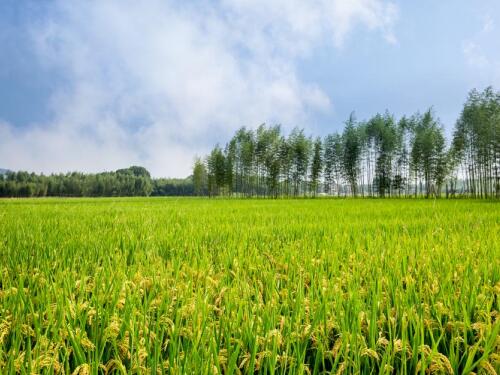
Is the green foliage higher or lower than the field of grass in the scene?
higher

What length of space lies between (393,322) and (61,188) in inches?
6962

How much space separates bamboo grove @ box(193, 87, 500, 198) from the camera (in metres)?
52.3

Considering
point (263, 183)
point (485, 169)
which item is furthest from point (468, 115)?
point (263, 183)

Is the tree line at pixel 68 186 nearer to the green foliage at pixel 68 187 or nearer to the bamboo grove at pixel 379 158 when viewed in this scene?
the green foliage at pixel 68 187

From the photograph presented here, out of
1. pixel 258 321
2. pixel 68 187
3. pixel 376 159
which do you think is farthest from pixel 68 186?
pixel 258 321

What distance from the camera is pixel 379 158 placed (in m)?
68.1

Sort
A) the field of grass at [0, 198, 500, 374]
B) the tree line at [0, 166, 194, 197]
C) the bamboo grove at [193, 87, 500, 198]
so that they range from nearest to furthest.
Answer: the field of grass at [0, 198, 500, 374] < the bamboo grove at [193, 87, 500, 198] < the tree line at [0, 166, 194, 197]

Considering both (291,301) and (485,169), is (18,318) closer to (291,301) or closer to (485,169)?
(291,301)

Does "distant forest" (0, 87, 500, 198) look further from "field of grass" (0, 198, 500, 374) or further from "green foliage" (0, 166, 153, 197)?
"green foliage" (0, 166, 153, 197)

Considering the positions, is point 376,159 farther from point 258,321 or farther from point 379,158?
point 258,321

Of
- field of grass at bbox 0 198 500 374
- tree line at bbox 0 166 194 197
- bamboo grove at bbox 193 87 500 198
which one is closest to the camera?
field of grass at bbox 0 198 500 374

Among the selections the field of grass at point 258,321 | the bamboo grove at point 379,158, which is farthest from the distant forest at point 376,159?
the field of grass at point 258,321

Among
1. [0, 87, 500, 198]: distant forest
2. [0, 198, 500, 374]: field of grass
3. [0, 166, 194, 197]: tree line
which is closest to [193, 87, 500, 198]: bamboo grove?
[0, 87, 500, 198]: distant forest

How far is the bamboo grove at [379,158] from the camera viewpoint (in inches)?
2058
